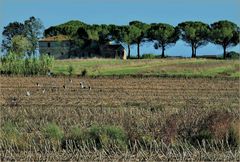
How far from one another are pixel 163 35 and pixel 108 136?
87.5 m

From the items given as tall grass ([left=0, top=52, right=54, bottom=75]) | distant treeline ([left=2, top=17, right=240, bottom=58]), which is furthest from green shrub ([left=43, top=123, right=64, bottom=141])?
distant treeline ([left=2, top=17, right=240, bottom=58])

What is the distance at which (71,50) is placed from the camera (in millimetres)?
97500

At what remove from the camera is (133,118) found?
51.6 ft

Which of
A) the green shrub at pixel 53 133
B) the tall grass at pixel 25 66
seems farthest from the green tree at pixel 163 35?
the green shrub at pixel 53 133

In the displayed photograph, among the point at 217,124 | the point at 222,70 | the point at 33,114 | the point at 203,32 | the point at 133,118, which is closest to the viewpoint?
the point at 217,124

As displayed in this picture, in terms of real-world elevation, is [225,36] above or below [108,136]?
above

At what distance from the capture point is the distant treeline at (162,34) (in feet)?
315

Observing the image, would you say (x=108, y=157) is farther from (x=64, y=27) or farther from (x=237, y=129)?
(x=64, y=27)

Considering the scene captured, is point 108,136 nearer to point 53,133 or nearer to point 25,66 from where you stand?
point 53,133

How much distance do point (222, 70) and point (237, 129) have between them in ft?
154


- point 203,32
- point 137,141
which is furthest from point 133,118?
point 203,32

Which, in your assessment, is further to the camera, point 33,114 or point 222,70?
point 222,70

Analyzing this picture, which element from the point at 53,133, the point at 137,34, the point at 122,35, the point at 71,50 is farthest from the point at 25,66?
the point at 137,34

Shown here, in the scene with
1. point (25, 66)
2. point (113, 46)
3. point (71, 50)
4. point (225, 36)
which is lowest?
point (25, 66)
